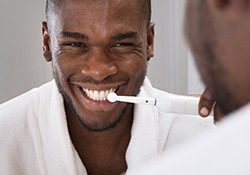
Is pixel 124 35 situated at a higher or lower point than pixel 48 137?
higher

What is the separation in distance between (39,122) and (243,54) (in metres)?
0.76

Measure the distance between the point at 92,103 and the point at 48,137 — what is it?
0.14 m

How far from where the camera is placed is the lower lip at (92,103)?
0.95m

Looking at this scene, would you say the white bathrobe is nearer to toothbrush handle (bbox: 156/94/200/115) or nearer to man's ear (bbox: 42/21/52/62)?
man's ear (bbox: 42/21/52/62)

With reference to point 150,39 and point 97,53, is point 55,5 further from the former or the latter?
point 150,39

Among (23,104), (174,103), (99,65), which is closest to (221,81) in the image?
(174,103)

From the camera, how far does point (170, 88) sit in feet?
5.48

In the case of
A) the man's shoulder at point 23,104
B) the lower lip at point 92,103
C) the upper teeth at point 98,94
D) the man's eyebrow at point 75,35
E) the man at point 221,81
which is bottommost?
the man's shoulder at point 23,104

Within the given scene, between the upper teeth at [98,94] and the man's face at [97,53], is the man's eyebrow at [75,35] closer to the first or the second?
the man's face at [97,53]

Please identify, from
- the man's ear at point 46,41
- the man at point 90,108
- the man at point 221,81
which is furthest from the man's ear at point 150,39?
the man at point 221,81

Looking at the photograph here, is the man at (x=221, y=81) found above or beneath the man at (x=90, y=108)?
above

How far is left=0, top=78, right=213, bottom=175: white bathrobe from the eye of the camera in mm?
971

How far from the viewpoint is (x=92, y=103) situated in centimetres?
95

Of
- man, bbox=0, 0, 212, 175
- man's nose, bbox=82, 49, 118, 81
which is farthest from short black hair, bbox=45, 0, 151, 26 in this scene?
man's nose, bbox=82, 49, 118, 81
